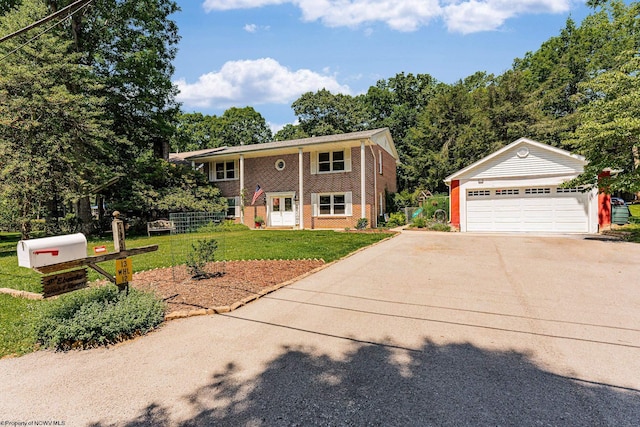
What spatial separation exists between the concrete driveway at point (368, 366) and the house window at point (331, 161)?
13.7 meters

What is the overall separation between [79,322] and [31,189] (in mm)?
11424

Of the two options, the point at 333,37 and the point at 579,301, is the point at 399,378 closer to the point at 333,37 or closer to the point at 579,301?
the point at 579,301

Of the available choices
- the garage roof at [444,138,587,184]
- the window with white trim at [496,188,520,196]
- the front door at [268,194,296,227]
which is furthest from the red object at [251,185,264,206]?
the window with white trim at [496,188,520,196]

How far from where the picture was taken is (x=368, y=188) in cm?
1862

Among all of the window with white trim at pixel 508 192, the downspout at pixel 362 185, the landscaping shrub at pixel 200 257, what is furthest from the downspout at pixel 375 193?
the landscaping shrub at pixel 200 257

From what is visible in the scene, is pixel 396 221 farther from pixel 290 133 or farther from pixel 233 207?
pixel 290 133

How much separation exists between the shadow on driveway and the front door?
16742 mm

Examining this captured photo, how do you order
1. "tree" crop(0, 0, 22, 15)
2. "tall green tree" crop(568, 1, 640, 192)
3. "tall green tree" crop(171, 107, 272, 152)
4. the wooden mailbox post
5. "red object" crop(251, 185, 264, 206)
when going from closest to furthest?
the wooden mailbox post < "tall green tree" crop(568, 1, 640, 192) < "tree" crop(0, 0, 22, 15) < "red object" crop(251, 185, 264, 206) < "tall green tree" crop(171, 107, 272, 152)

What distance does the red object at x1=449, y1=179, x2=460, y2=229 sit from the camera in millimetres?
16750

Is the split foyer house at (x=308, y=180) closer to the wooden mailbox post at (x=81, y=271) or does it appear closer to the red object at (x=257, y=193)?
the red object at (x=257, y=193)

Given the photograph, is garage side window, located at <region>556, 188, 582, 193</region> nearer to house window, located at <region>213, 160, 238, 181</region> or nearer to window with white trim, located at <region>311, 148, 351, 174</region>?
window with white trim, located at <region>311, 148, 351, 174</region>

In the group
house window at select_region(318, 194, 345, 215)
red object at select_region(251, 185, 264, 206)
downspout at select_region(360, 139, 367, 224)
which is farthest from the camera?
red object at select_region(251, 185, 264, 206)

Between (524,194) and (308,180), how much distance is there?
450 inches

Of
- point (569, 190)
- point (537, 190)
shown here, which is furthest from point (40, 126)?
point (569, 190)
